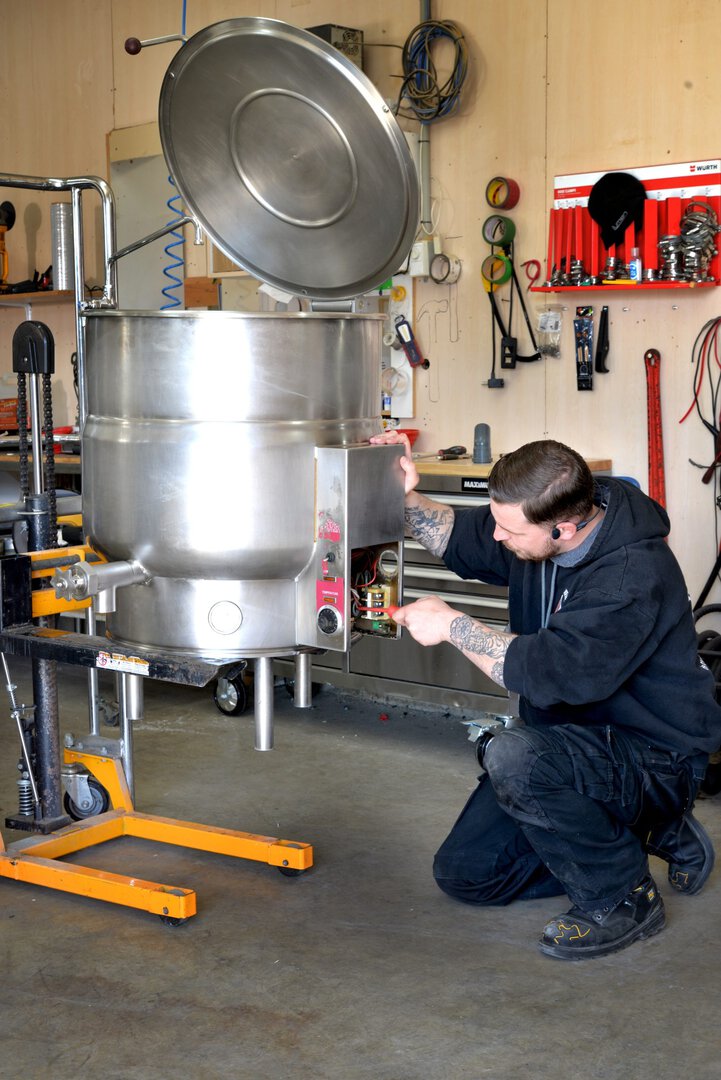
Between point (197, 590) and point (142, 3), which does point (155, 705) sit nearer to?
point (197, 590)

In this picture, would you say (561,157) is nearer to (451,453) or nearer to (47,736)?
(451,453)

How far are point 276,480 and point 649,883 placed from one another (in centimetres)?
108

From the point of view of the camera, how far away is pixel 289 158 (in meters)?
2.09

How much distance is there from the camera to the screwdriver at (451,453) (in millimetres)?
3836

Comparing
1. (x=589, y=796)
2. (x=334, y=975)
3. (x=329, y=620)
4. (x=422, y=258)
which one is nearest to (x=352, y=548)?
(x=329, y=620)

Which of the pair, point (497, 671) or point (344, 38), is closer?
point (497, 671)

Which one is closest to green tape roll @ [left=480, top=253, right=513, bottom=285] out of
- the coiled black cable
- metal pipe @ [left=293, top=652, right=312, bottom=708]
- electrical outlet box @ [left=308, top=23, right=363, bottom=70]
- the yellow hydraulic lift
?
the coiled black cable

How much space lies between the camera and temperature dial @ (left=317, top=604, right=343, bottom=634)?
203 centimetres

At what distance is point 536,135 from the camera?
12.5ft

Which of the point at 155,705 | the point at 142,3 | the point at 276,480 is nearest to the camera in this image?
the point at 276,480

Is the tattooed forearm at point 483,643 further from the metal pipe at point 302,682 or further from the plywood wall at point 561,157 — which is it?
the plywood wall at point 561,157

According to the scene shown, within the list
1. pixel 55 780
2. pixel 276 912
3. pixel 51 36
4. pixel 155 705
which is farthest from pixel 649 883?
pixel 51 36

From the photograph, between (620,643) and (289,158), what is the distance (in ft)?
3.29

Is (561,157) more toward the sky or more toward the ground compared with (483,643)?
more toward the sky
